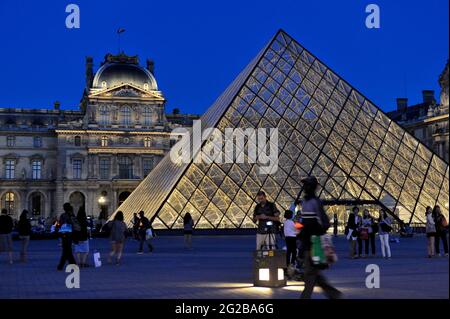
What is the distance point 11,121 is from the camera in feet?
232

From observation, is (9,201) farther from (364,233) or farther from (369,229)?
(364,233)

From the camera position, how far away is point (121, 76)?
66.6 m

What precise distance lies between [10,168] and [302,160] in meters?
44.1

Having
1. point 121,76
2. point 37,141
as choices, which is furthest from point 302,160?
point 37,141

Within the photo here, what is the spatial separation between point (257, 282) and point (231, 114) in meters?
21.8

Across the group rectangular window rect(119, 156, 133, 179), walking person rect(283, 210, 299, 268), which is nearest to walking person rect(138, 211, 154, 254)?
walking person rect(283, 210, 299, 268)

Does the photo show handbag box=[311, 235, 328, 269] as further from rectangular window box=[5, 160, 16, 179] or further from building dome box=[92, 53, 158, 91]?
rectangular window box=[5, 160, 16, 179]

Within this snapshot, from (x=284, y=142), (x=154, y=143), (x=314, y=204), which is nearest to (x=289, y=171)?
(x=284, y=142)

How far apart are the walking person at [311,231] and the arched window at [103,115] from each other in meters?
59.5

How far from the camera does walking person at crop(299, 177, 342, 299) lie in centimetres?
761

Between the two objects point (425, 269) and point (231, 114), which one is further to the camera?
point (231, 114)

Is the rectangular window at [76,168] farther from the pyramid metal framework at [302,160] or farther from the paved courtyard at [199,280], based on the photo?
the paved courtyard at [199,280]

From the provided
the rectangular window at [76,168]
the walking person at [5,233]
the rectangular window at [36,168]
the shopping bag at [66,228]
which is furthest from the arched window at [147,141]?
the shopping bag at [66,228]
